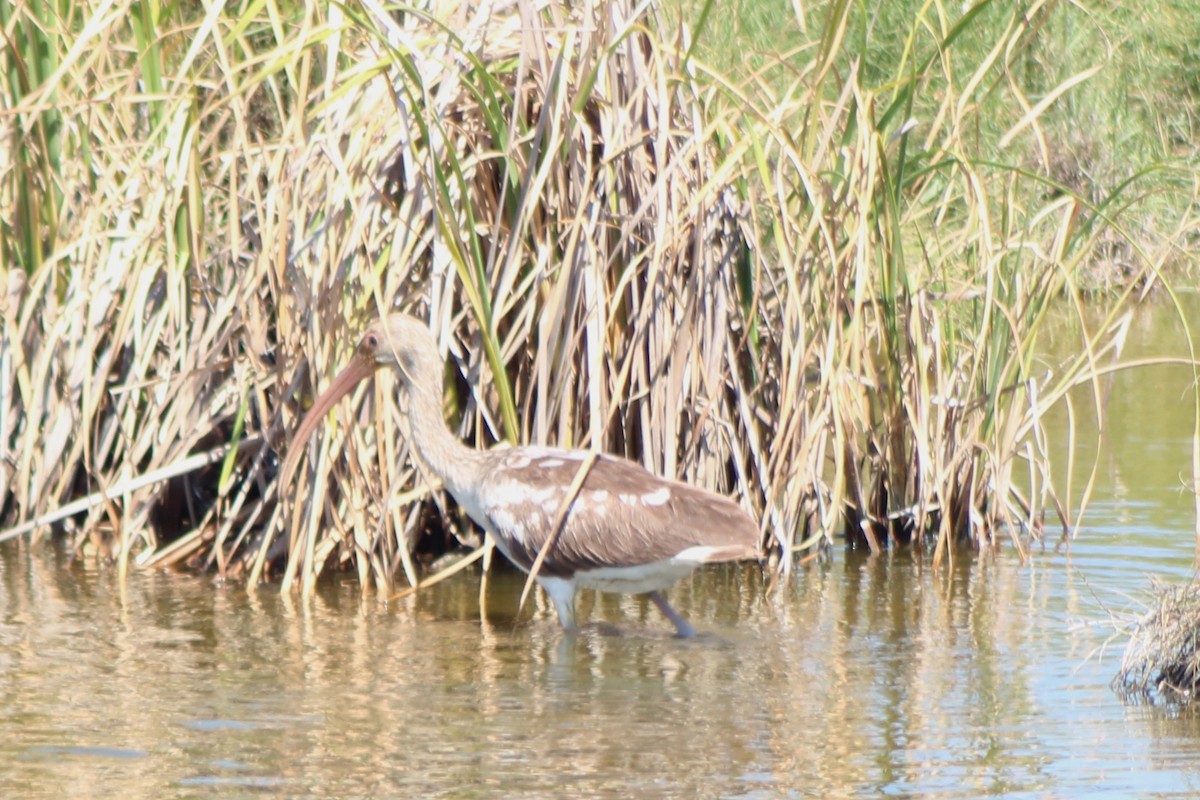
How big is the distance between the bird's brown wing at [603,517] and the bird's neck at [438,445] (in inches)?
5.7

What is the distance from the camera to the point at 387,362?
704cm

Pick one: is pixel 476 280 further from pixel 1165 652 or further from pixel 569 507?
pixel 1165 652

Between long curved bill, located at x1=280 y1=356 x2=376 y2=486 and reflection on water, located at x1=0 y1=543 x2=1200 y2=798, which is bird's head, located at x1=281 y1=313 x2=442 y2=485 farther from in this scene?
reflection on water, located at x1=0 y1=543 x2=1200 y2=798

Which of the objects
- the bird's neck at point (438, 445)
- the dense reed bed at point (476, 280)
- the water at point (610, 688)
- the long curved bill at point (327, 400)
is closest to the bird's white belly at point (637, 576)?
the water at point (610, 688)

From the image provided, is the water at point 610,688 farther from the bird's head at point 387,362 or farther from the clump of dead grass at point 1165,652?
the bird's head at point 387,362

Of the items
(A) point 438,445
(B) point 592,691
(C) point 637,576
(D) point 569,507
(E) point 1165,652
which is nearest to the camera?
(E) point 1165,652

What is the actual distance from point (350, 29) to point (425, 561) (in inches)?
91.1

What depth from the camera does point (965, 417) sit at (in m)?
7.93

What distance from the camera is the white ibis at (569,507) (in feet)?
21.6

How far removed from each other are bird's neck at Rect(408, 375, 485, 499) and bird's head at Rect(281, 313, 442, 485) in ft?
0.13

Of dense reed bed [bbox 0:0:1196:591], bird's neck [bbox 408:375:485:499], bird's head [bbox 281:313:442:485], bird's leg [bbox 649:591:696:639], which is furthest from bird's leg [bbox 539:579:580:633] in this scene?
bird's head [bbox 281:313:442:485]

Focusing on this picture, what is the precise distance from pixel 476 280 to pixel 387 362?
52 centimetres

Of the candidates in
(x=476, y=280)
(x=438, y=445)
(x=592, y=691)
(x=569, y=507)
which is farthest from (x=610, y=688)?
(x=476, y=280)

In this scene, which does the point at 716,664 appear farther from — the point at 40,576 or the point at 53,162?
the point at 53,162
